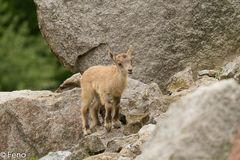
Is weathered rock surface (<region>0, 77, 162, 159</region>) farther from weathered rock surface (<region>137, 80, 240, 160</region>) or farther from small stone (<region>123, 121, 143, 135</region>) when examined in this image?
weathered rock surface (<region>137, 80, 240, 160</region>)

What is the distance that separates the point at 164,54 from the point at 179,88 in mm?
1559

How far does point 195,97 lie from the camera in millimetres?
9484

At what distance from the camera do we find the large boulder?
796 inches

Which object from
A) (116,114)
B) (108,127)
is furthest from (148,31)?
(108,127)

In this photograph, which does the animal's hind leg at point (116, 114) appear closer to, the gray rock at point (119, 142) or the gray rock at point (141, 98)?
the gray rock at point (141, 98)

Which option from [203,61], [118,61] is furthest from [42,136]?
[203,61]

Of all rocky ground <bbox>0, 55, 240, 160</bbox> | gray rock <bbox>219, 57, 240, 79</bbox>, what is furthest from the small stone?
gray rock <bbox>219, 57, 240, 79</bbox>

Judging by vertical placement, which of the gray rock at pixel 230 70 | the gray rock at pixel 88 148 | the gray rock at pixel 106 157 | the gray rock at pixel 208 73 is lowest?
the gray rock at pixel 88 148

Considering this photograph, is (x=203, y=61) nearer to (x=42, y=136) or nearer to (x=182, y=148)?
(x=42, y=136)

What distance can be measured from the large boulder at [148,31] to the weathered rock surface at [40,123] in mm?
1522

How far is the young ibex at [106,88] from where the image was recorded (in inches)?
714

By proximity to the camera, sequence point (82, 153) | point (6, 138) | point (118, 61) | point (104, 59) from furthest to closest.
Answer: point (104, 59) < point (6, 138) < point (118, 61) < point (82, 153)

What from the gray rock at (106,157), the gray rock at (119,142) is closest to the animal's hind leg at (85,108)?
the gray rock at (119,142)

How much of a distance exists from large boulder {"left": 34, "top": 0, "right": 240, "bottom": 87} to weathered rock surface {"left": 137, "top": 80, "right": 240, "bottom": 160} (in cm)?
1071
